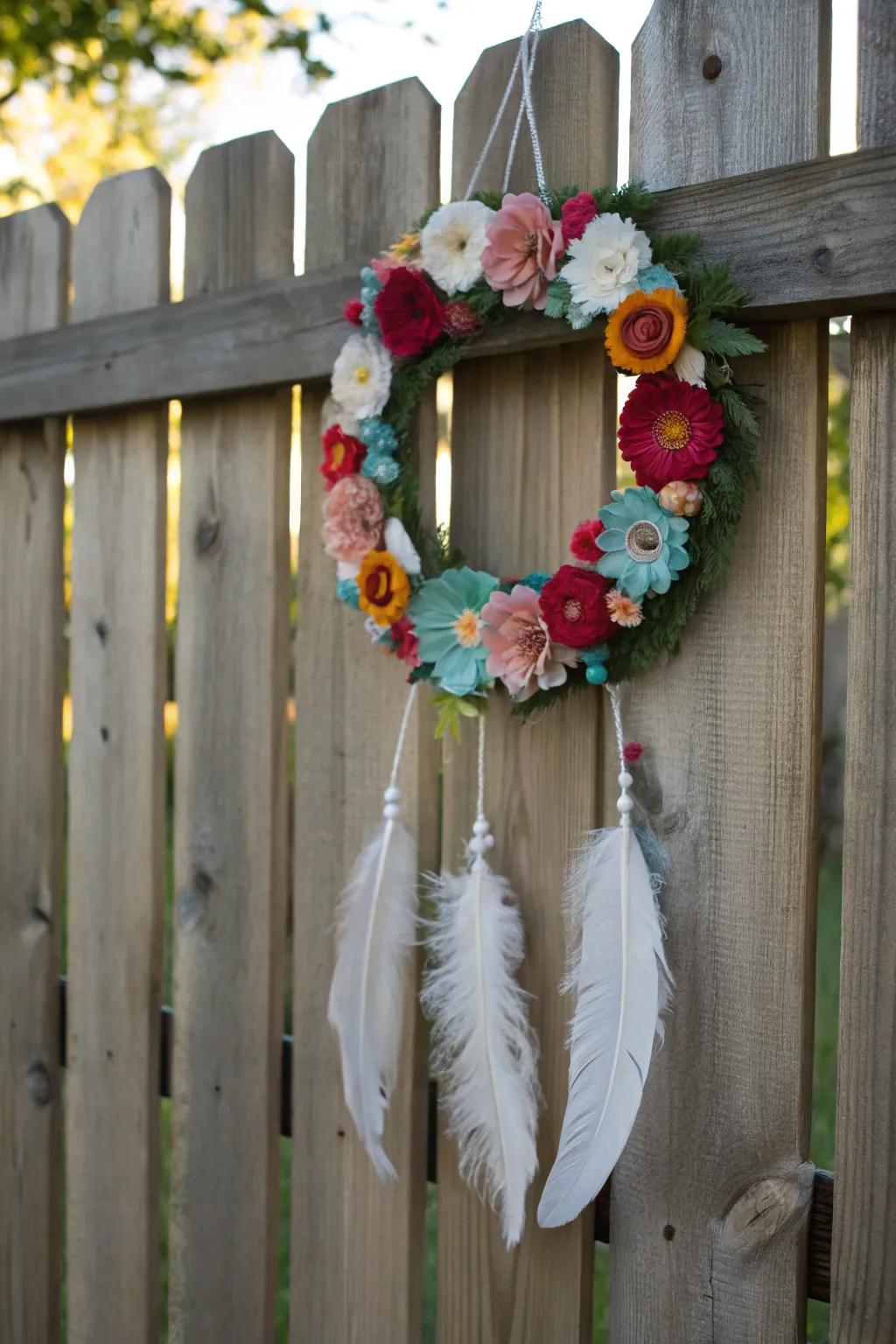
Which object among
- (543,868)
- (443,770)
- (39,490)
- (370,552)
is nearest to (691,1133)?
(543,868)

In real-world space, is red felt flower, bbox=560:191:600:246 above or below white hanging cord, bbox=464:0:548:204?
below

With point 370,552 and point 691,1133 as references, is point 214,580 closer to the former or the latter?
point 370,552

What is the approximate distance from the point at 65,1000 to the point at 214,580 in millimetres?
842

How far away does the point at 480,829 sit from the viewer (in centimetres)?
144

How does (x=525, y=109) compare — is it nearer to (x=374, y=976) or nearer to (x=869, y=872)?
(x=869, y=872)

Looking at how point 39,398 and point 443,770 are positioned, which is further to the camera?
point 39,398

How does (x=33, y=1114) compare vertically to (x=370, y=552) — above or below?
below

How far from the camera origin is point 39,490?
2.06 metres

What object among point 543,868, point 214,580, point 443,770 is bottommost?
point 543,868

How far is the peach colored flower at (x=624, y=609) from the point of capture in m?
1.28

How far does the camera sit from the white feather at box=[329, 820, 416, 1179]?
4.90 feet

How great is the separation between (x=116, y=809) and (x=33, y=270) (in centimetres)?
98

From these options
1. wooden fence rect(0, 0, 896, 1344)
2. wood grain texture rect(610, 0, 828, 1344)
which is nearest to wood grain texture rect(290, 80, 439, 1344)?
wooden fence rect(0, 0, 896, 1344)

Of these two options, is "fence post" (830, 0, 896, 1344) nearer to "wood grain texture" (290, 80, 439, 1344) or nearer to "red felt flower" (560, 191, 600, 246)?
"red felt flower" (560, 191, 600, 246)
